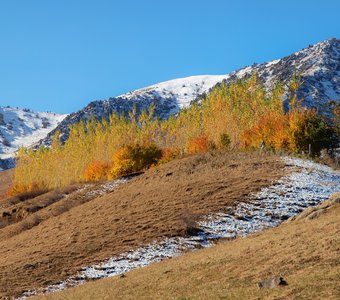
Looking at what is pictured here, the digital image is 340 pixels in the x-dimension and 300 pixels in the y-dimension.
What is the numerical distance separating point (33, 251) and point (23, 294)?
311 inches

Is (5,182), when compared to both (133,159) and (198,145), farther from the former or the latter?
(198,145)

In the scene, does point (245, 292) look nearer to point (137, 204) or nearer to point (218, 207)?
point (218, 207)

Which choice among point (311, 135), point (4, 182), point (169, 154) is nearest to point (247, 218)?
point (311, 135)

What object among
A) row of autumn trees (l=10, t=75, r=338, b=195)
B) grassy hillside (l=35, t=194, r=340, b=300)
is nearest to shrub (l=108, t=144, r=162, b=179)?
row of autumn trees (l=10, t=75, r=338, b=195)

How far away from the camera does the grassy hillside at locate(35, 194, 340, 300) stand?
50.1 ft

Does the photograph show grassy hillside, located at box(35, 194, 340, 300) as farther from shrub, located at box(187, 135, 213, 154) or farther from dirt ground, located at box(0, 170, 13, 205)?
dirt ground, located at box(0, 170, 13, 205)

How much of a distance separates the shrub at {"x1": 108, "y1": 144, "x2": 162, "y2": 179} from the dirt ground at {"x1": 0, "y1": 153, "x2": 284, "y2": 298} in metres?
14.2

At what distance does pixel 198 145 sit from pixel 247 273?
184ft

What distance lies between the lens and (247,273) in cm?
1830

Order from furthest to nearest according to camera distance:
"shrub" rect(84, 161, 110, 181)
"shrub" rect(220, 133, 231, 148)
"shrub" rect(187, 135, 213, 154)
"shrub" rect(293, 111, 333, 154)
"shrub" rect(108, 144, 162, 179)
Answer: "shrub" rect(84, 161, 110, 181), "shrub" rect(187, 135, 213, 154), "shrub" rect(108, 144, 162, 179), "shrub" rect(220, 133, 231, 148), "shrub" rect(293, 111, 333, 154)

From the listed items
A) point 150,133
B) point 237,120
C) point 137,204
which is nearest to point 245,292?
point 137,204

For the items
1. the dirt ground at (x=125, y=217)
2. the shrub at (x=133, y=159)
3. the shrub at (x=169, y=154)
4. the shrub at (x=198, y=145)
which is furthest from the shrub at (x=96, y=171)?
the dirt ground at (x=125, y=217)

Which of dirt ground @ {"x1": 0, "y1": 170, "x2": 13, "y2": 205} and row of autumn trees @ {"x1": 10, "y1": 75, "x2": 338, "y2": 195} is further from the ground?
row of autumn trees @ {"x1": 10, "y1": 75, "x2": 338, "y2": 195}

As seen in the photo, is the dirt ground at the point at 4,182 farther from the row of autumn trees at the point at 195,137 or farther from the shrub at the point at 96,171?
the shrub at the point at 96,171
